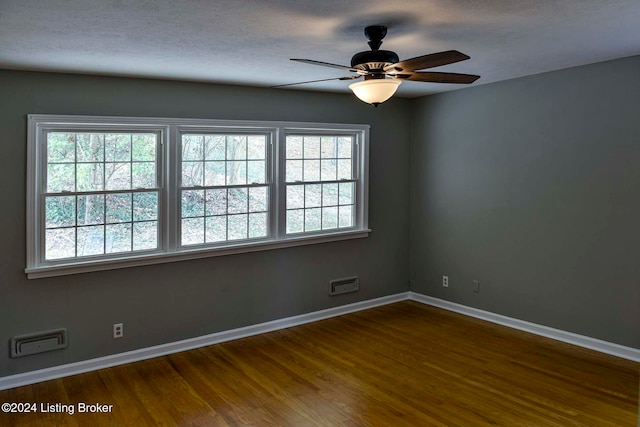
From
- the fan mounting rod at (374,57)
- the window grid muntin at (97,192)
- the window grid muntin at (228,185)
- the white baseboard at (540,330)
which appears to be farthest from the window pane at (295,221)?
the fan mounting rod at (374,57)

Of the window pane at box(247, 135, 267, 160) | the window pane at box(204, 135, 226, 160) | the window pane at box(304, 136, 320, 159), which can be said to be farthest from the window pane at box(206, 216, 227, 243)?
the window pane at box(304, 136, 320, 159)

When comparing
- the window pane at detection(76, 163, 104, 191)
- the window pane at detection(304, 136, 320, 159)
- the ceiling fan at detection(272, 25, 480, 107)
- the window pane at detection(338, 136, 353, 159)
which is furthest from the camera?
the window pane at detection(338, 136, 353, 159)

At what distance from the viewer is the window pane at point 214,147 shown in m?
4.82

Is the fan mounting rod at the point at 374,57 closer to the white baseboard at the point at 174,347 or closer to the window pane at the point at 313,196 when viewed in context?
the window pane at the point at 313,196

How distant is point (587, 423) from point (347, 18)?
2.91 metres

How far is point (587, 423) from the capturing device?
3.30 metres

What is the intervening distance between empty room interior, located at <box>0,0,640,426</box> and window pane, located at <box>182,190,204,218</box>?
0.02 metres

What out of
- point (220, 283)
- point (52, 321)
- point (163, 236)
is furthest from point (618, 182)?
point (52, 321)

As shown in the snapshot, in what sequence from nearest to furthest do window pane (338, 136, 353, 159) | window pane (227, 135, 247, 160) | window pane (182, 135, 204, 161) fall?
1. window pane (182, 135, 204, 161)
2. window pane (227, 135, 247, 160)
3. window pane (338, 136, 353, 159)

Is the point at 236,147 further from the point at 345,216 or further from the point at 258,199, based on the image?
the point at 345,216

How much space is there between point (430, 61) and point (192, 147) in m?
2.73

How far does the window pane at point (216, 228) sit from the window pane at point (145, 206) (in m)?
0.52

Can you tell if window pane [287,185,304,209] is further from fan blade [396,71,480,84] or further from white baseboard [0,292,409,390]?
fan blade [396,71,480,84]

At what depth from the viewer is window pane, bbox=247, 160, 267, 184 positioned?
16.7ft
